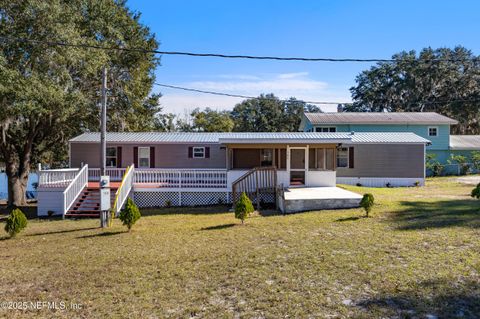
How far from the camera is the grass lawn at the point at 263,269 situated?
14.9 ft

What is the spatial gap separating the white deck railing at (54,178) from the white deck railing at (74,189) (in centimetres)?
56

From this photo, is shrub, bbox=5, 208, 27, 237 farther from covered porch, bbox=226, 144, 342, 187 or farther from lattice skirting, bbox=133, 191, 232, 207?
covered porch, bbox=226, 144, 342, 187

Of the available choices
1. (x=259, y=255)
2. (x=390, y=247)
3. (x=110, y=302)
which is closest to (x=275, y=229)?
(x=259, y=255)

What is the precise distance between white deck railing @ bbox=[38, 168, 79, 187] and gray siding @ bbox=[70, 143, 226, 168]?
4066 mm

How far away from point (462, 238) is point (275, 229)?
429cm

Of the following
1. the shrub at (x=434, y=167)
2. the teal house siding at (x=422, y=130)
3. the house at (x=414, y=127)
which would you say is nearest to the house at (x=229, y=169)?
the house at (x=414, y=127)

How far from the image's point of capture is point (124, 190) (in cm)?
1453

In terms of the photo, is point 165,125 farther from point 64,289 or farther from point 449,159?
point 64,289

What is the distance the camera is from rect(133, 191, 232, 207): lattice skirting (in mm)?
15852

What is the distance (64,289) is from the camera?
5.41 meters

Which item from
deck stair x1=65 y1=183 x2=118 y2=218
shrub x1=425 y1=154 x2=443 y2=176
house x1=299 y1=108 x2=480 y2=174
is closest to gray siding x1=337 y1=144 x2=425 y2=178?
shrub x1=425 y1=154 x2=443 y2=176

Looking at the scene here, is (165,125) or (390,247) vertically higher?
(165,125)

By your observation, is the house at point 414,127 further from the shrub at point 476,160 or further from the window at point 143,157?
the window at point 143,157

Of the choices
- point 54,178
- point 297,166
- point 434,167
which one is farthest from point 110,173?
point 434,167
